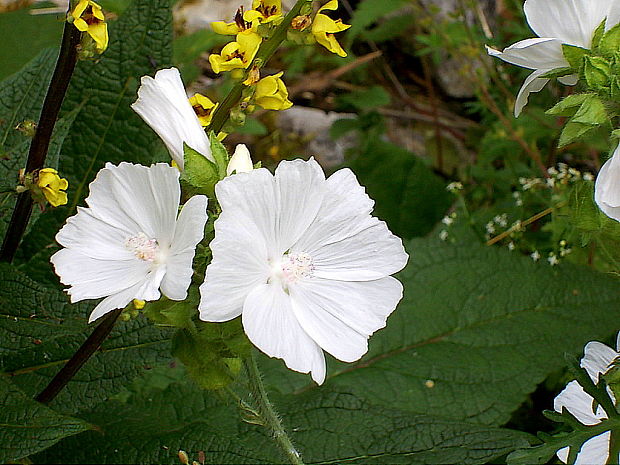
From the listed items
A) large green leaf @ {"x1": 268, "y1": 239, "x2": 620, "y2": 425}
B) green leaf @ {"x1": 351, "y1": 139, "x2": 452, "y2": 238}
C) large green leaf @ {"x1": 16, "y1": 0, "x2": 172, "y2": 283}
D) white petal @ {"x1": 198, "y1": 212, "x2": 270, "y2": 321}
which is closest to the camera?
white petal @ {"x1": 198, "y1": 212, "x2": 270, "y2": 321}

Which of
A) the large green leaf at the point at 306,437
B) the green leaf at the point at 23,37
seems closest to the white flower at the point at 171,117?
the large green leaf at the point at 306,437

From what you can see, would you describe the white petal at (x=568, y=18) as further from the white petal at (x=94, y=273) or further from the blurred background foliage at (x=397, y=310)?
the white petal at (x=94, y=273)

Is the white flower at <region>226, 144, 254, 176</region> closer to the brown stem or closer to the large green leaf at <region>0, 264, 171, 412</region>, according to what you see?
the brown stem

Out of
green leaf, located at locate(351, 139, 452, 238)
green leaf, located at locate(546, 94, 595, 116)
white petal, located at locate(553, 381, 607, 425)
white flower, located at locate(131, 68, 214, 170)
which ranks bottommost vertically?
green leaf, located at locate(351, 139, 452, 238)

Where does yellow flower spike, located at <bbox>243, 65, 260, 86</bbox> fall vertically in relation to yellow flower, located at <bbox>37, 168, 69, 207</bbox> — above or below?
above

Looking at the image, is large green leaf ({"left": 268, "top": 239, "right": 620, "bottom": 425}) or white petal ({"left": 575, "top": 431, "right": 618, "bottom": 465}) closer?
white petal ({"left": 575, "top": 431, "right": 618, "bottom": 465})

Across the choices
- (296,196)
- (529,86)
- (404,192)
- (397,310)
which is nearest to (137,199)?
(296,196)

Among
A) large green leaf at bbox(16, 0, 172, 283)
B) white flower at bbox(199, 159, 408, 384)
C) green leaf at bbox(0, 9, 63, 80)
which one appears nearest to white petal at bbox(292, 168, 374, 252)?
white flower at bbox(199, 159, 408, 384)
